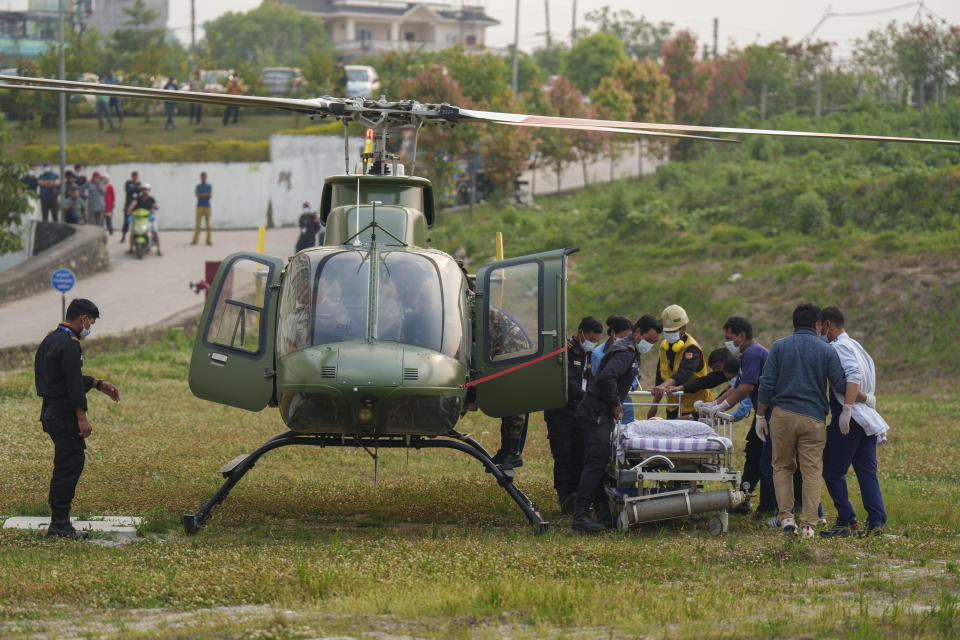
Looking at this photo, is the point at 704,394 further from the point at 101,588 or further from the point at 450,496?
the point at 101,588

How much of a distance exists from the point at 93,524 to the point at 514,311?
13.4 ft

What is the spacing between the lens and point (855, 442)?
980cm

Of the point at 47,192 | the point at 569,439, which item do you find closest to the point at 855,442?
the point at 569,439

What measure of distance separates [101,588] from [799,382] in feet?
18.3

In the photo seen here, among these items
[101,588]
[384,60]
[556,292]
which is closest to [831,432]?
[556,292]

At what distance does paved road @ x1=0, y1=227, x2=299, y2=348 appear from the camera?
24.9 meters

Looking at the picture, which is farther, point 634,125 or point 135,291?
point 135,291

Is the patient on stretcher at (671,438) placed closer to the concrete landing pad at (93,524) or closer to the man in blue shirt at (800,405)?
the man in blue shirt at (800,405)

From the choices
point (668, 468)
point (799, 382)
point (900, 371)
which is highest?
point (799, 382)

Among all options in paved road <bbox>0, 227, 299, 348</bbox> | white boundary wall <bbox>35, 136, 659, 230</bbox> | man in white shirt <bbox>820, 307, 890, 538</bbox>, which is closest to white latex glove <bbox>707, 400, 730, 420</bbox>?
man in white shirt <bbox>820, 307, 890, 538</bbox>

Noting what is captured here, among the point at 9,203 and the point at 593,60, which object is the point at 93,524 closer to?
the point at 9,203

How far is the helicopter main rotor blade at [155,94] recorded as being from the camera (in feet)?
29.0

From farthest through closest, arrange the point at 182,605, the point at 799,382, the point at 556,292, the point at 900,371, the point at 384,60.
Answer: the point at 384,60 < the point at 900,371 < the point at 556,292 < the point at 799,382 < the point at 182,605

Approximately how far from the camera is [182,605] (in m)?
6.92
